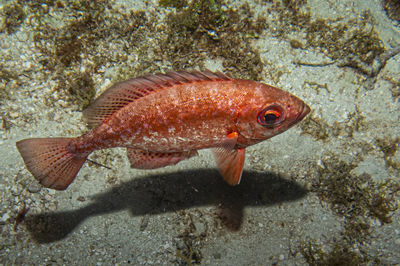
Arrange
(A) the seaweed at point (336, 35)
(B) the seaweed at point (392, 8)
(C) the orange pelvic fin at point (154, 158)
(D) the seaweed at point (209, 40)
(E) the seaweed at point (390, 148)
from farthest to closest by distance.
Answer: (B) the seaweed at point (392, 8)
(A) the seaweed at point (336, 35)
(D) the seaweed at point (209, 40)
(E) the seaweed at point (390, 148)
(C) the orange pelvic fin at point (154, 158)

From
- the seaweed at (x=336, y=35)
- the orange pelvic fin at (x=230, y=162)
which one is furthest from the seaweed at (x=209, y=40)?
the orange pelvic fin at (x=230, y=162)

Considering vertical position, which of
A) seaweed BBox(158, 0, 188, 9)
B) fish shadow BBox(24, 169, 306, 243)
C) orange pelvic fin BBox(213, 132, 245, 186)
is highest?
seaweed BBox(158, 0, 188, 9)

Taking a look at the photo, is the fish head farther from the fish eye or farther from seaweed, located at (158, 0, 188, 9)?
seaweed, located at (158, 0, 188, 9)

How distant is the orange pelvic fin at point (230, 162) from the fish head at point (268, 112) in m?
0.29

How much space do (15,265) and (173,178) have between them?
99.6 inches

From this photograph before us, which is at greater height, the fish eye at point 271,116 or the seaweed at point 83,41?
the fish eye at point 271,116

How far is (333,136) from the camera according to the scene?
4.27m

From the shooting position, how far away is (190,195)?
405cm

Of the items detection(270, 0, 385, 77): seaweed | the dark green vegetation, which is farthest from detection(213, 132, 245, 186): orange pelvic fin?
detection(270, 0, 385, 77): seaweed

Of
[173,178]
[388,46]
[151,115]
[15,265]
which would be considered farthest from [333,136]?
[15,265]

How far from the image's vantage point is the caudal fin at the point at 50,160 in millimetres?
2586

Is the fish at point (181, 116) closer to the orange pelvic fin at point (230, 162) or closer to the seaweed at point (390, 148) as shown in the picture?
the orange pelvic fin at point (230, 162)

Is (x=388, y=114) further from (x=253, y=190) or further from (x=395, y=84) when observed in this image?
(x=253, y=190)

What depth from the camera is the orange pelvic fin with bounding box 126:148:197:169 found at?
8.93 feet
